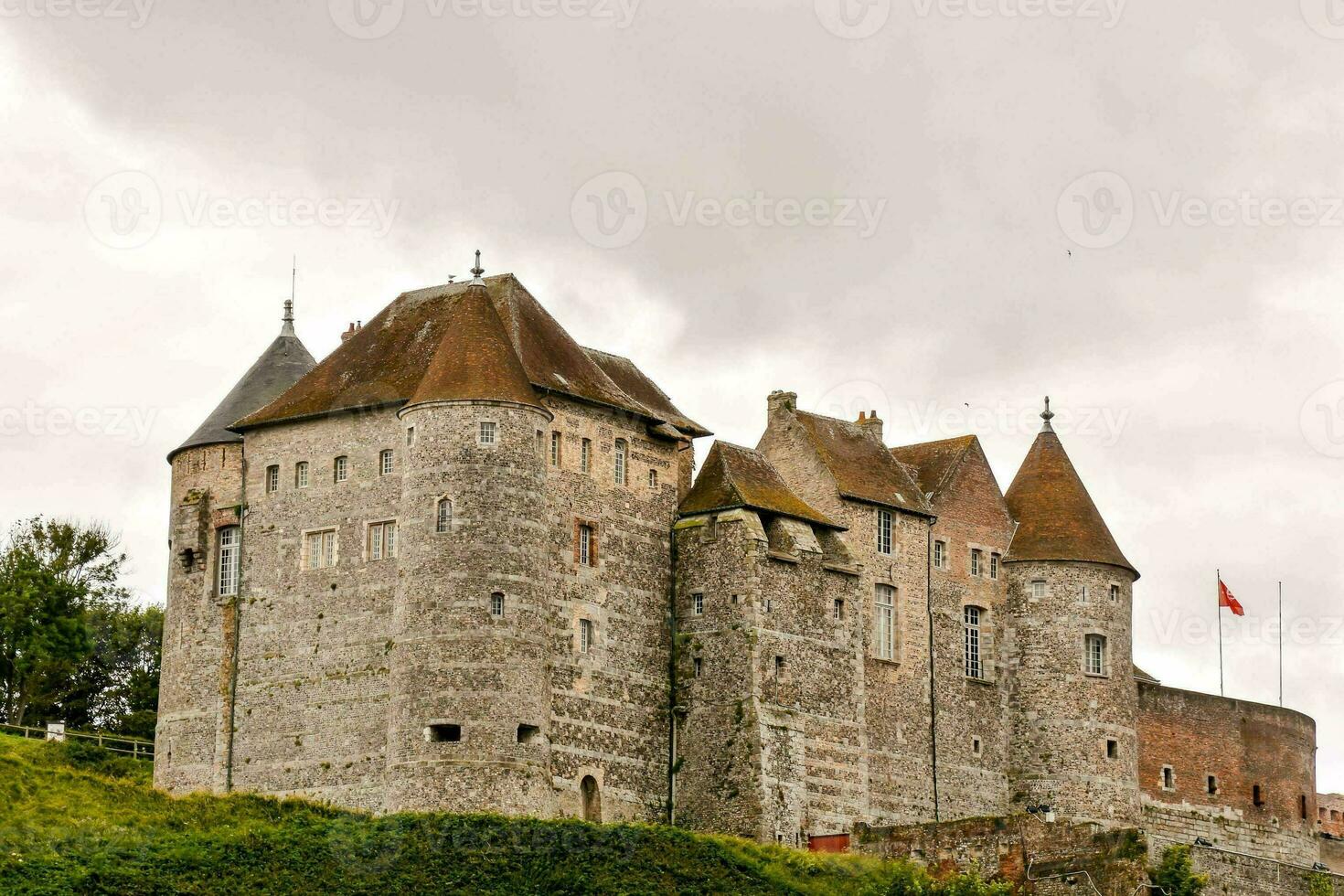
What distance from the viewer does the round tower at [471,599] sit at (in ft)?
227

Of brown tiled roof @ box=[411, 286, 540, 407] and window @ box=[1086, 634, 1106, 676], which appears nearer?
brown tiled roof @ box=[411, 286, 540, 407]

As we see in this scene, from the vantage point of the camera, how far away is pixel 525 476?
236 feet

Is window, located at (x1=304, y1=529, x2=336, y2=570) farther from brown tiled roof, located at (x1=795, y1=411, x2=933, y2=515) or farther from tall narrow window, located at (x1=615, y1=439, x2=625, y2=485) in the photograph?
brown tiled roof, located at (x1=795, y1=411, x2=933, y2=515)

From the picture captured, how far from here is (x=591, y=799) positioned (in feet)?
240

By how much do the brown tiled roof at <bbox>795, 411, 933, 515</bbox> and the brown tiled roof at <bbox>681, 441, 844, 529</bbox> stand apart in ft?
5.62

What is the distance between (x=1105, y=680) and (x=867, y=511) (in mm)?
9306

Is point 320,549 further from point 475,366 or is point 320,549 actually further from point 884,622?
point 884,622

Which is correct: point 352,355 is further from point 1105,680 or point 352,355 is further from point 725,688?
point 1105,680

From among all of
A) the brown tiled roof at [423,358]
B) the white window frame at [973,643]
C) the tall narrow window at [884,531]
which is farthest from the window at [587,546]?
the white window frame at [973,643]

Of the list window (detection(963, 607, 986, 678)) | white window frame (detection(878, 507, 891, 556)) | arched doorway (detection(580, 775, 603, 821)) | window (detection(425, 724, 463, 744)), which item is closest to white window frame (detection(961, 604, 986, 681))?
window (detection(963, 607, 986, 678))

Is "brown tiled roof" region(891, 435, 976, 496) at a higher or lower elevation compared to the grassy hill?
higher

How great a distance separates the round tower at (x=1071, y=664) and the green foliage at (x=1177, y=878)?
10540 millimetres

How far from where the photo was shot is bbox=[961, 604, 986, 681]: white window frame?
83.0 metres

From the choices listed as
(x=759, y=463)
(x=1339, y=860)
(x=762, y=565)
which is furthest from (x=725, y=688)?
(x=1339, y=860)
